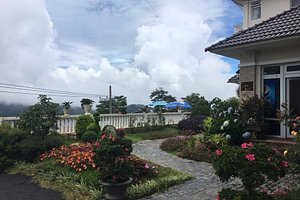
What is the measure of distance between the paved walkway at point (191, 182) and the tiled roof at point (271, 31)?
426 cm

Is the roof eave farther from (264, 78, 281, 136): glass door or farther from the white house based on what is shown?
(264, 78, 281, 136): glass door

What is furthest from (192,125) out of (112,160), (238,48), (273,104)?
(112,160)

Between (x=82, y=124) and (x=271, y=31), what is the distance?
869cm

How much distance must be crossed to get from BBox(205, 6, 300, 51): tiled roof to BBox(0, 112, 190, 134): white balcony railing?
7.40 meters

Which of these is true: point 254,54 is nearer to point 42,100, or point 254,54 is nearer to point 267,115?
point 267,115

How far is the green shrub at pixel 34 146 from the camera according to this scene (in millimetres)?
8336

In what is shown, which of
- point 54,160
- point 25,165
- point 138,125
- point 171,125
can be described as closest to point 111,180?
point 54,160

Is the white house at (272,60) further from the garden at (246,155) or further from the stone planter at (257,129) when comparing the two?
the garden at (246,155)

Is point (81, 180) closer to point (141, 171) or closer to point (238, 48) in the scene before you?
point (141, 171)

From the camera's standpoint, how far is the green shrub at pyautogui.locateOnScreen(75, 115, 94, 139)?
12688 millimetres

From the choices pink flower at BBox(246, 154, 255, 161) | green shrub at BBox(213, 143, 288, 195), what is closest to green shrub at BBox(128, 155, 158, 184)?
green shrub at BBox(213, 143, 288, 195)

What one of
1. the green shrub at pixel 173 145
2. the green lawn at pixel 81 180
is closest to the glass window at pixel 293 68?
the green shrub at pixel 173 145

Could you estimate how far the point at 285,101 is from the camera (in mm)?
9281

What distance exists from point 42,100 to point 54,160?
2.34 m
